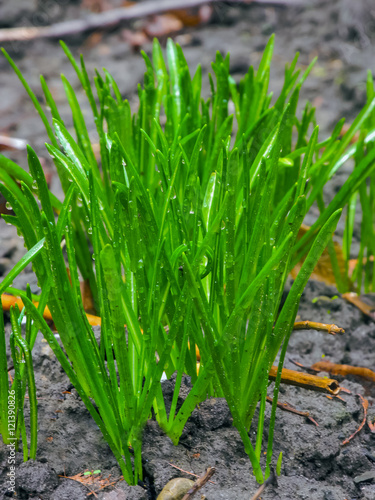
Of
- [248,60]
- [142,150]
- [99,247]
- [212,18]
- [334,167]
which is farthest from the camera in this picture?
[212,18]

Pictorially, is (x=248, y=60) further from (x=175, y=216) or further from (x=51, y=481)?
(x=51, y=481)

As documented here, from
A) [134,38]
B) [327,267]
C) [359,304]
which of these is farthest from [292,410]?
[134,38]

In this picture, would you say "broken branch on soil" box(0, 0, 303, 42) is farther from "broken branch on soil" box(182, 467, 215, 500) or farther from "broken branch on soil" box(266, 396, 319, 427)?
"broken branch on soil" box(182, 467, 215, 500)

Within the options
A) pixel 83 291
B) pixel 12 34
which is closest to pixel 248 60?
pixel 12 34

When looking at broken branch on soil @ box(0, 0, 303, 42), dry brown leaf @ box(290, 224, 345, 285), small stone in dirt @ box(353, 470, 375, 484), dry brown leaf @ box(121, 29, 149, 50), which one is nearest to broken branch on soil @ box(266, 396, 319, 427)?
small stone in dirt @ box(353, 470, 375, 484)

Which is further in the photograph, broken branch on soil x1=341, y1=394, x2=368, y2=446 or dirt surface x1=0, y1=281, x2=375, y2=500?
broken branch on soil x1=341, y1=394, x2=368, y2=446

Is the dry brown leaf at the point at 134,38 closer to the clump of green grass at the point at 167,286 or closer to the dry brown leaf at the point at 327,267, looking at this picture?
the dry brown leaf at the point at 327,267
